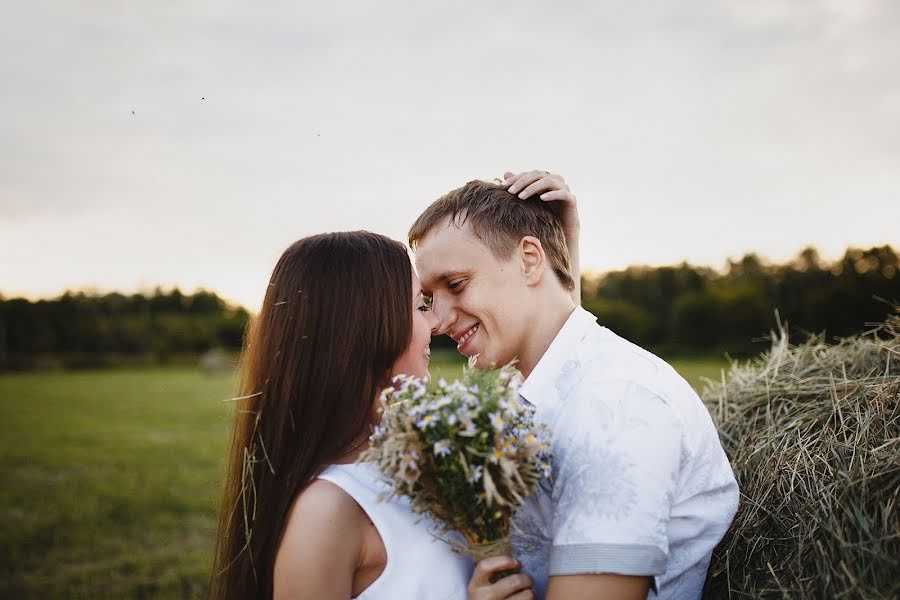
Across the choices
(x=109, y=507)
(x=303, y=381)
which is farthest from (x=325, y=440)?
(x=109, y=507)

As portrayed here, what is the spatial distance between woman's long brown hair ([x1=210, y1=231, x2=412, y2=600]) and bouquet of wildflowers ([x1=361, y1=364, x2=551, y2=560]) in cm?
66

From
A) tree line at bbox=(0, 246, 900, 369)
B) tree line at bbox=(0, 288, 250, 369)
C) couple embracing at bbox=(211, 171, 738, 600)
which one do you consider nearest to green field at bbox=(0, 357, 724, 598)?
couple embracing at bbox=(211, 171, 738, 600)

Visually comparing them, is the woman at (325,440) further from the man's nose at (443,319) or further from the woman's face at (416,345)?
the man's nose at (443,319)

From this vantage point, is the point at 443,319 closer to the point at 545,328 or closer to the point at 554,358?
the point at 545,328

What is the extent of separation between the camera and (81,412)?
1014 inches

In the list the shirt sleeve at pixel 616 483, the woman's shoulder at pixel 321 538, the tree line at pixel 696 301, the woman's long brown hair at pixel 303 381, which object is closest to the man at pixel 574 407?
the shirt sleeve at pixel 616 483

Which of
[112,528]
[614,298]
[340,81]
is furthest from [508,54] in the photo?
[614,298]

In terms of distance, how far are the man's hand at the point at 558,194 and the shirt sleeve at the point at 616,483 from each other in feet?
5.03

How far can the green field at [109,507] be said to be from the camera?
6.69m

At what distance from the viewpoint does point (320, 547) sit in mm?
2215

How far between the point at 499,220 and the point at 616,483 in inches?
66.3

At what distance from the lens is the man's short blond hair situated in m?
3.20

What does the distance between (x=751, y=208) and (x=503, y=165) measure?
10.1 meters

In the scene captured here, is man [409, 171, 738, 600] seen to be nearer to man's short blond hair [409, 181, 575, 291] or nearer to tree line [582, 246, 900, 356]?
man's short blond hair [409, 181, 575, 291]
